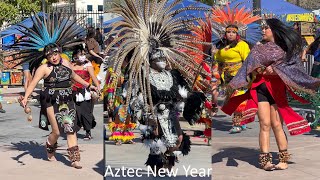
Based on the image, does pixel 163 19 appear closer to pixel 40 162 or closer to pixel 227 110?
pixel 227 110

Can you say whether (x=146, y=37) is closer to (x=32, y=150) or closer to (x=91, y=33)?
(x=32, y=150)

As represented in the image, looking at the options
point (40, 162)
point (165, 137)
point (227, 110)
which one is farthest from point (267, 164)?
point (40, 162)

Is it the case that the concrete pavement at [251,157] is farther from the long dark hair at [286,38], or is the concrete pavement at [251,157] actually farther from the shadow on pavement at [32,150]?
the shadow on pavement at [32,150]

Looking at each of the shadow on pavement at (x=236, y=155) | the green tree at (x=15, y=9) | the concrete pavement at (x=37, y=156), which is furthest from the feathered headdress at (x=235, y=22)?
the green tree at (x=15, y=9)

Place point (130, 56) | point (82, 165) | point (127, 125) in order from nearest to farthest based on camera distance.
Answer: point (130, 56) → point (127, 125) → point (82, 165)

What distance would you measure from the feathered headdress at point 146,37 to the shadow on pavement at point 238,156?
1972mm

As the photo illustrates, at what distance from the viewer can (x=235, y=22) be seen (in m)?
10.9

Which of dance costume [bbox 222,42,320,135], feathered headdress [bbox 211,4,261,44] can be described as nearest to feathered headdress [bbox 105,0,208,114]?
dance costume [bbox 222,42,320,135]

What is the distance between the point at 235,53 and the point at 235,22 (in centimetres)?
47

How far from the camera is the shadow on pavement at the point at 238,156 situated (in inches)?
364

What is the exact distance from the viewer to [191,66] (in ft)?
25.2

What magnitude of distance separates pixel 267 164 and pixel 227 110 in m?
0.92

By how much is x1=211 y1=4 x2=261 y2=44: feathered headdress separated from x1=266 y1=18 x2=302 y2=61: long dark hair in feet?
4.34

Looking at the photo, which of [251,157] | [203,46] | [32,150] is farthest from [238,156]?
[32,150]
